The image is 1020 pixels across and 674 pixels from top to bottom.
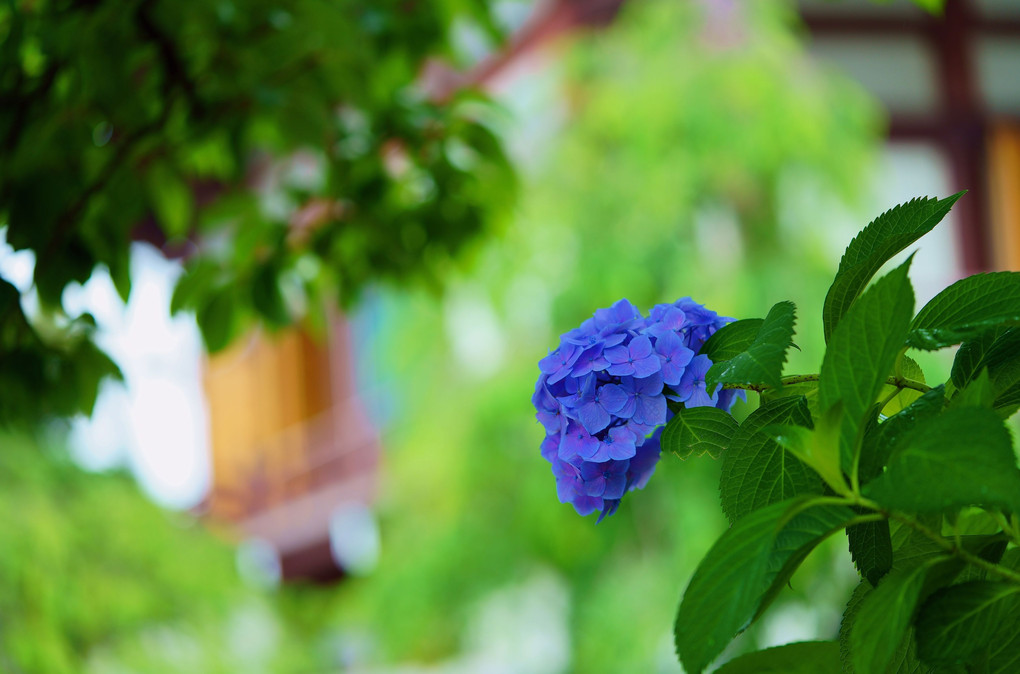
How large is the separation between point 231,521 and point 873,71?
4292mm

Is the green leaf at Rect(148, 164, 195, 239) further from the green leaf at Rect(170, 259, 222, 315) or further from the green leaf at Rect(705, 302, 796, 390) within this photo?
the green leaf at Rect(705, 302, 796, 390)

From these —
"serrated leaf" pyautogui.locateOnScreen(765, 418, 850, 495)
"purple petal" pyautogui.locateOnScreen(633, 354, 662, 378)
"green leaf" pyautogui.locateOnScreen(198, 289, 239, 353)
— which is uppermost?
"green leaf" pyautogui.locateOnScreen(198, 289, 239, 353)

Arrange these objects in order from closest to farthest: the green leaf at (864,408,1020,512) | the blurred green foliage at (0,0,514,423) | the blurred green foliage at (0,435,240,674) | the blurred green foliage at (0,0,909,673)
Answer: the green leaf at (864,408,1020,512), the blurred green foliage at (0,0,514,423), the blurred green foliage at (0,435,240,674), the blurred green foliage at (0,0,909,673)

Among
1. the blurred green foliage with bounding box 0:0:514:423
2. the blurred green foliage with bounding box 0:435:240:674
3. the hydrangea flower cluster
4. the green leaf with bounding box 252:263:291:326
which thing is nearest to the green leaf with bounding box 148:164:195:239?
the blurred green foliage with bounding box 0:0:514:423

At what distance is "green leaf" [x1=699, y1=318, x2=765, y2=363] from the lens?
0.46m

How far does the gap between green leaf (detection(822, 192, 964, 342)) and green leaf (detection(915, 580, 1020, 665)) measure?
0.11 metres

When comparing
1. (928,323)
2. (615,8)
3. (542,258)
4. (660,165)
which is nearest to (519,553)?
(542,258)

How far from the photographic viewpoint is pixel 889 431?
1.37ft

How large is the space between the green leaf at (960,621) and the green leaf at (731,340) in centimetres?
12

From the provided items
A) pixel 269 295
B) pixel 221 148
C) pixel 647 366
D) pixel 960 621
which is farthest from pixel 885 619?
pixel 221 148

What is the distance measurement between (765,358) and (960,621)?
0.36ft

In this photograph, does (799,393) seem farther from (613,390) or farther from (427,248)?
(427,248)

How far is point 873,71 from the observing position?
13.9 feet

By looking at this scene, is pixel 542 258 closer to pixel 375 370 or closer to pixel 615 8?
pixel 615 8
